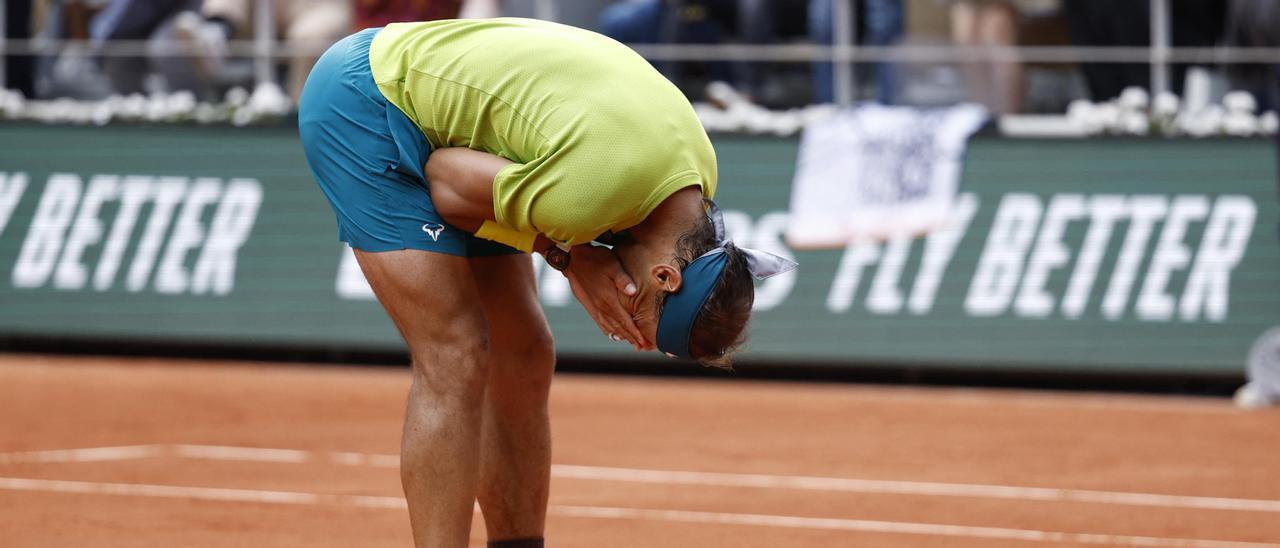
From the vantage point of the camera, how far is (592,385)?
36.4 feet

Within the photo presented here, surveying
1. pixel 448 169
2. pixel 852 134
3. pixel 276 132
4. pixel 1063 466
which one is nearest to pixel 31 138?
pixel 276 132

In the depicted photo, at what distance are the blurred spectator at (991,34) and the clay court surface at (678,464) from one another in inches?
69.7

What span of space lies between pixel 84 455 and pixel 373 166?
4.19 metres

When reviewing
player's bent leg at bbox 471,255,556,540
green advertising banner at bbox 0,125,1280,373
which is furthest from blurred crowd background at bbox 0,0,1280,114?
player's bent leg at bbox 471,255,556,540

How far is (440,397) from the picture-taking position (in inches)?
174

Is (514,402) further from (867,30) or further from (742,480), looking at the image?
(867,30)

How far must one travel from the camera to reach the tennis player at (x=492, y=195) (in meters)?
4.25

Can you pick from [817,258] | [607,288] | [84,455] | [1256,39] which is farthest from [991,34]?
[607,288]

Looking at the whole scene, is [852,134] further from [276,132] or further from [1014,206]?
[276,132]

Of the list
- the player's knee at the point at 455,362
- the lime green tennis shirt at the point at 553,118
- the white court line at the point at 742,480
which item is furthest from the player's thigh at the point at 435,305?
the white court line at the point at 742,480

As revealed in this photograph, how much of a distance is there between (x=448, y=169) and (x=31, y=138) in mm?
8156

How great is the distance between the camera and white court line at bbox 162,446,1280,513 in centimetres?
721

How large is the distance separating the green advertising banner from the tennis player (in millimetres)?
5247

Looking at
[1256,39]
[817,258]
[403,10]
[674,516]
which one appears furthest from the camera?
[403,10]
